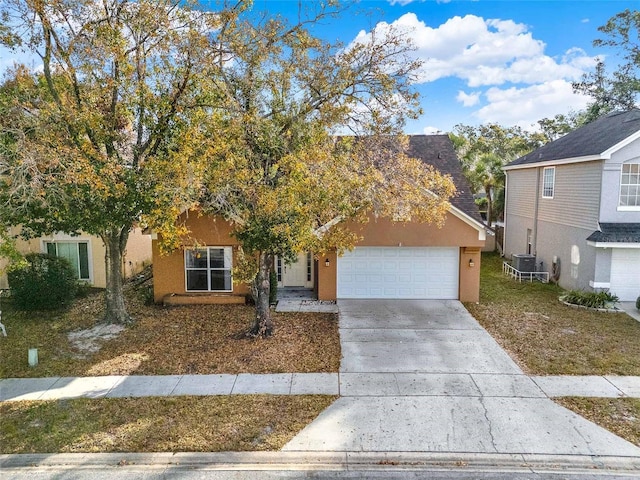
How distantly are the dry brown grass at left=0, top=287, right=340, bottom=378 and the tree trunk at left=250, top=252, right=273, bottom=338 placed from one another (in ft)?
0.96

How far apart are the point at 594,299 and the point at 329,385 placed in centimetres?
1023

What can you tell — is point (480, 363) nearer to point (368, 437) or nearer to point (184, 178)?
point (368, 437)

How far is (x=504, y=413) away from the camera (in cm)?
778

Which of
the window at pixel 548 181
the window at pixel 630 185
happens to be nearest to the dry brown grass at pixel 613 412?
the window at pixel 630 185

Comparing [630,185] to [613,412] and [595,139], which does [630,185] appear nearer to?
[595,139]

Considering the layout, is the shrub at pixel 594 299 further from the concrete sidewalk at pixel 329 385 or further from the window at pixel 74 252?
the window at pixel 74 252

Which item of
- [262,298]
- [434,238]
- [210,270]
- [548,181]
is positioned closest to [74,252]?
[210,270]

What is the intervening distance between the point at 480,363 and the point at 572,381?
5.82ft

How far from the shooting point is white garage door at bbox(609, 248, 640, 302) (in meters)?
14.8

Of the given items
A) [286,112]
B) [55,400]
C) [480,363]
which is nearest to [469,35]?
[286,112]

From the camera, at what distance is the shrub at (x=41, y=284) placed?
13445 millimetres

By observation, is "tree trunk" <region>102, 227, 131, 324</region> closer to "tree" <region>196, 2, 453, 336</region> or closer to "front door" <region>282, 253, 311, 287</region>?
"tree" <region>196, 2, 453, 336</region>

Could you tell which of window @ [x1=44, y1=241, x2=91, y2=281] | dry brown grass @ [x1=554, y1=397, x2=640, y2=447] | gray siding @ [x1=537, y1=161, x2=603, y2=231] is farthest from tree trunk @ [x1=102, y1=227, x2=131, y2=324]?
gray siding @ [x1=537, y1=161, x2=603, y2=231]

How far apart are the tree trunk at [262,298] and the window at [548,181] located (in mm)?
13076
